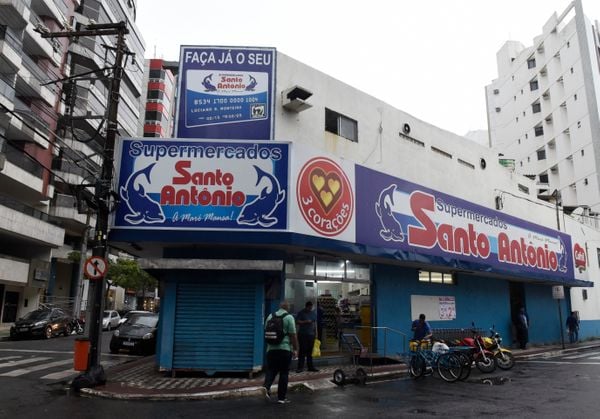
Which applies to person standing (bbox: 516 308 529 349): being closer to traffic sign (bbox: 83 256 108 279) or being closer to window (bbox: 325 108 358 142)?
window (bbox: 325 108 358 142)

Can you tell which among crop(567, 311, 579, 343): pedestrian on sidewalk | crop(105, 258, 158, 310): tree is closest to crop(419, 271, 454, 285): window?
crop(567, 311, 579, 343): pedestrian on sidewalk

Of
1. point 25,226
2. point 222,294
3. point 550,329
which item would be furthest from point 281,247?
point 25,226

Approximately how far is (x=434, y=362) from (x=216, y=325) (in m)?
5.57

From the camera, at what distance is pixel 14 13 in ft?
105

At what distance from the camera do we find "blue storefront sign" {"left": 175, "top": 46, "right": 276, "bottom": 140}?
1408 centimetres

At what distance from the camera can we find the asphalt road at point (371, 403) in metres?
7.99

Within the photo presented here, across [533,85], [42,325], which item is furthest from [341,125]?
[533,85]

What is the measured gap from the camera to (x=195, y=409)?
8477mm

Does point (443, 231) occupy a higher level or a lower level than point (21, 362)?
higher

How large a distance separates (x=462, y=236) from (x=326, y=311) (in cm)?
623

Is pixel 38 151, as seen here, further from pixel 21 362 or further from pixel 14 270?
pixel 21 362

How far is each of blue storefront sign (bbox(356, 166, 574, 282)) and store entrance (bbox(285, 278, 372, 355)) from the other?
1876mm

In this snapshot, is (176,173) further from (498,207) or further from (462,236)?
(498,207)

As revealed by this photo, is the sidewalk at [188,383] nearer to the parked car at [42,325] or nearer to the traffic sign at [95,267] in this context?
the traffic sign at [95,267]
